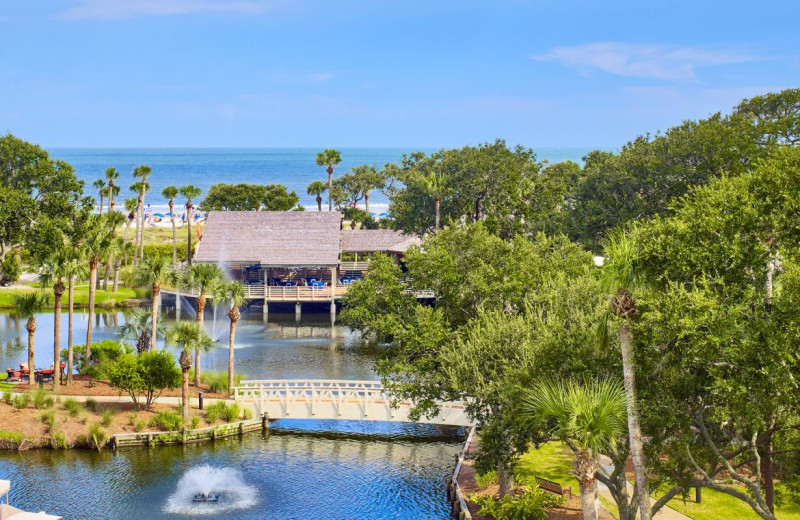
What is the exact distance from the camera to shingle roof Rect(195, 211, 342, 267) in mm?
74250

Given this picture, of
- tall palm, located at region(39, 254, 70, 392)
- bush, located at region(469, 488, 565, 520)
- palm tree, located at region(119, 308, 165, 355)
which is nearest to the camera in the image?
bush, located at region(469, 488, 565, 520)

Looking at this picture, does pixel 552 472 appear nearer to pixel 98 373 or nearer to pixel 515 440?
pixel 515 440

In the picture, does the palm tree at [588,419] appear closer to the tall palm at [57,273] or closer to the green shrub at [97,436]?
the green shrub at [97,436]

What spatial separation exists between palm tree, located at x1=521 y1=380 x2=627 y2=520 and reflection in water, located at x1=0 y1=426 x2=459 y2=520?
387 inches

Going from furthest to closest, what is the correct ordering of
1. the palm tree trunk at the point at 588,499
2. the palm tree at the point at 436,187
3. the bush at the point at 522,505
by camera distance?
the palm tree at the point at 436,187, the bush at the point at 522,505, the palm tree trunk at the point at 588,499

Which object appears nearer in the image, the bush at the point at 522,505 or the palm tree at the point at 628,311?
the palm tree at the point at 628,311

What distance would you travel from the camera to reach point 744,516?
28297 millimetres

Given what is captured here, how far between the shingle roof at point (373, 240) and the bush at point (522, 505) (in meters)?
50.1

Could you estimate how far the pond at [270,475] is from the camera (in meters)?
30.7

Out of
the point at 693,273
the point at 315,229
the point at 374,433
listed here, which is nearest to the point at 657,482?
the point at 693,273

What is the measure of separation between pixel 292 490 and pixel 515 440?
1078 centimetres

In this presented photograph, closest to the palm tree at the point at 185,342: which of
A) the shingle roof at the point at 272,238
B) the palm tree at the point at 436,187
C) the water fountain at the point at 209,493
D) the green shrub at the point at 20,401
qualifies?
the water fountain at the point at 209,493

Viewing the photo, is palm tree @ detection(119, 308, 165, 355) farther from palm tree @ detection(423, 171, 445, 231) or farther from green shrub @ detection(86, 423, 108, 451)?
palm tree @ detection(423, 171, 445, 231)

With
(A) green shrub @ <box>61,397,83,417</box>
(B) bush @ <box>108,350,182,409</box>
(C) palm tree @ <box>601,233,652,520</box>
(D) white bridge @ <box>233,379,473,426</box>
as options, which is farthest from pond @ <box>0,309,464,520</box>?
(C) palm tree @ <box>601,233,652,520</box>
